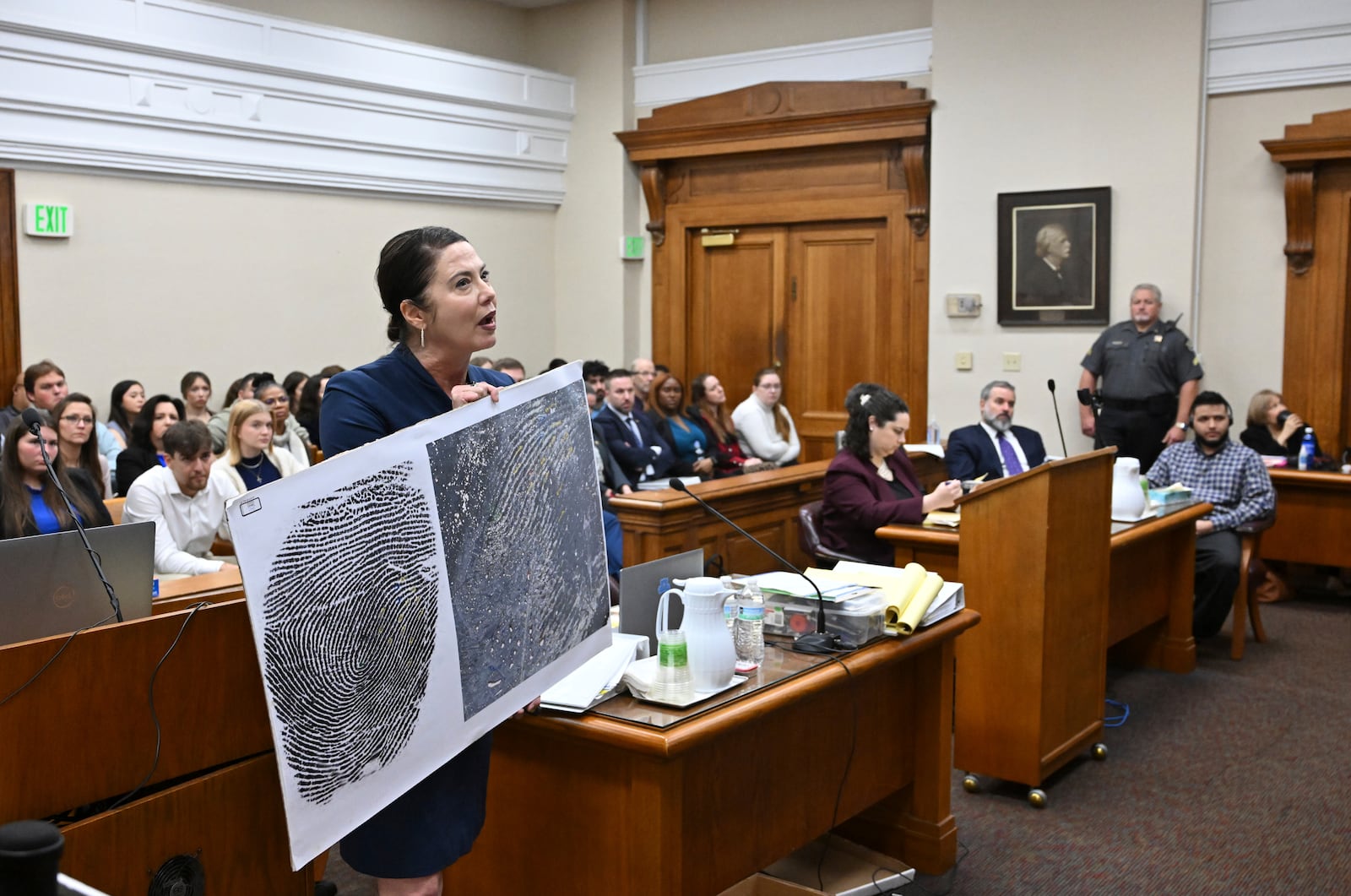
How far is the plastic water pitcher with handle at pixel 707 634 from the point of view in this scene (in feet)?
7.64

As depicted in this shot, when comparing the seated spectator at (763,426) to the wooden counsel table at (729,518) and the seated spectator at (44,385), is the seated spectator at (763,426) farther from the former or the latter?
the seated spectator at (44,385)

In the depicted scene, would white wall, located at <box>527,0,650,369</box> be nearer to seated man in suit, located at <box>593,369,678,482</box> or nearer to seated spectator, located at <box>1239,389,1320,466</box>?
seated man in suit, located at <box>593,369,678,482</box>

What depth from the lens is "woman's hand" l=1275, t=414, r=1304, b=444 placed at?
21.0 ft

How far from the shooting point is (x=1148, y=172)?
7051 mm

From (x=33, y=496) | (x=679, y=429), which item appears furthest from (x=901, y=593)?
(x=679, y=429)

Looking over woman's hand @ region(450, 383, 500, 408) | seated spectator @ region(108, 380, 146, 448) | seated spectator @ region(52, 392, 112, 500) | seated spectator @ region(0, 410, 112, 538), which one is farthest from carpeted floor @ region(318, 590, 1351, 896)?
seated spectator @ region(108, 380, 146, 448)

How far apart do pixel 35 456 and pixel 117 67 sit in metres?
3.59

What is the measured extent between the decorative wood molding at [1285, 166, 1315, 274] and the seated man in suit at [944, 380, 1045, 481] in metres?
2.09

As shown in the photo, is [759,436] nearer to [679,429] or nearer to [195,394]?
[679,429]

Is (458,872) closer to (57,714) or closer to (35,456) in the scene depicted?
(57,714)

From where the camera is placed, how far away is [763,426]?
7645 millimetres

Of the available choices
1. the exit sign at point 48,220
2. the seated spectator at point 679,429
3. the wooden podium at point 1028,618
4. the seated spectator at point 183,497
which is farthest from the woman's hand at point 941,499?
the exit sign at point 48,220

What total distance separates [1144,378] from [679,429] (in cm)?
274

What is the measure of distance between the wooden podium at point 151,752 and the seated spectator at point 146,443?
366 cm
